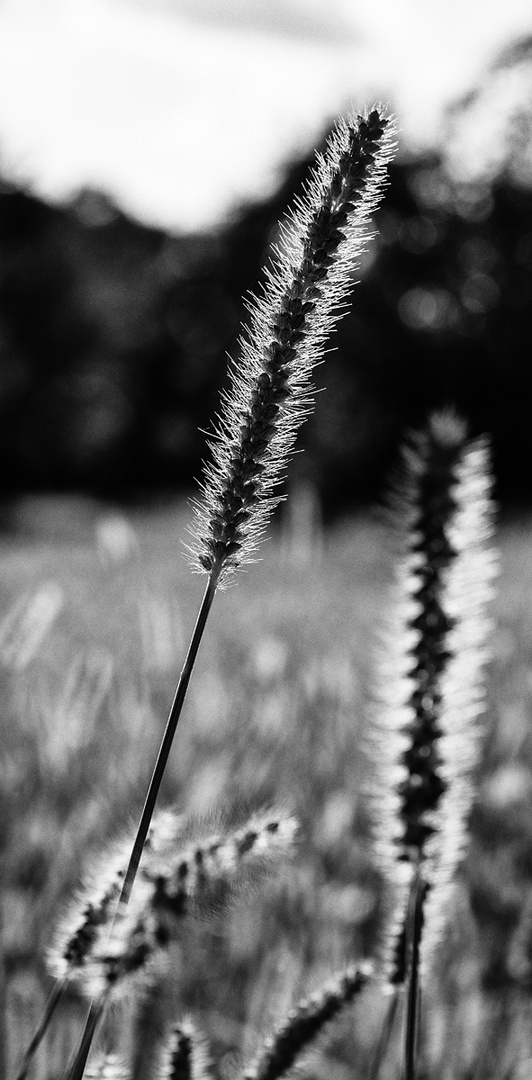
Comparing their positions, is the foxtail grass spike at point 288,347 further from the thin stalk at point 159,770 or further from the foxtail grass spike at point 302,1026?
the foxtail grass spike at point 302,1026

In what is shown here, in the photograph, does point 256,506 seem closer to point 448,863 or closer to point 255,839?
point 255,839

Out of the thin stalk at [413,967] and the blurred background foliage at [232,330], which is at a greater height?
the blurred background foliage at [232,330]

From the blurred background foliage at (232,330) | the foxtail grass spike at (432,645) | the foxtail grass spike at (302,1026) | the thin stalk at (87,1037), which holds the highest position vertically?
the blurred background foliage at (232,330)

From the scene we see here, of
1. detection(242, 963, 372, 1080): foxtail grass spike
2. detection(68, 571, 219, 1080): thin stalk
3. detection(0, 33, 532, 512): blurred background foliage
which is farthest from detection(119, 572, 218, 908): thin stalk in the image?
detection(0, 33, 532, 512): blurred background foliage

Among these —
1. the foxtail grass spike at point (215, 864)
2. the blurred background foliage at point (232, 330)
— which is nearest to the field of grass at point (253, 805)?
the foxtail grass spike at point (215, 864)

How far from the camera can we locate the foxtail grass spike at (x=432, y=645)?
0.95m

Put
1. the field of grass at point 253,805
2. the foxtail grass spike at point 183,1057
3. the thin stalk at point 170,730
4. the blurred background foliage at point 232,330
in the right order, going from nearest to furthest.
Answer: the thin stalk at point 170,730, the foxtail grass spike at point 183,1057, the field of grass at point 253,805, the blurred background foliage at point 232,330

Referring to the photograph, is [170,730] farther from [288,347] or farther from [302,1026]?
[302,1026]

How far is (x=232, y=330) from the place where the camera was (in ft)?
110

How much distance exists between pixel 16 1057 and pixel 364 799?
69.0 inches

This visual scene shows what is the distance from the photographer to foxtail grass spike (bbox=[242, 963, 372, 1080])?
107 cm

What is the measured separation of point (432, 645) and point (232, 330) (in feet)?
109

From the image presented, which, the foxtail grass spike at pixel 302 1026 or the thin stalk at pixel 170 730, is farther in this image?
the foxtail grass spike at pixel 302 1026

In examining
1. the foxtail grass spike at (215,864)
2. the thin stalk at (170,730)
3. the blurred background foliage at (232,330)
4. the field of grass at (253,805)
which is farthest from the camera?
the blurred background foliage at (232,330)
